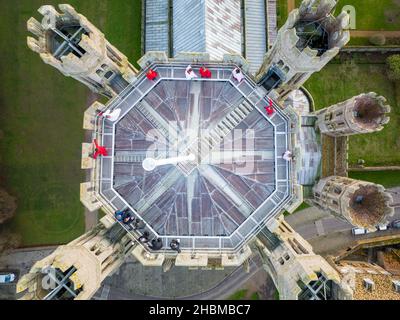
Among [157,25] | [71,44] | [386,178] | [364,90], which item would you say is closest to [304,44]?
[71,44]

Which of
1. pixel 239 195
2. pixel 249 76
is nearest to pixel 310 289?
pixel 239 195

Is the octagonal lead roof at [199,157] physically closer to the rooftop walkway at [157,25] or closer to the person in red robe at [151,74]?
the person in red robe at [151,74]

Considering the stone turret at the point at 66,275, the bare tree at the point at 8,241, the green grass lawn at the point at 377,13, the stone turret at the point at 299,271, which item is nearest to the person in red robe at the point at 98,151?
the stone turret at the point at 66,275

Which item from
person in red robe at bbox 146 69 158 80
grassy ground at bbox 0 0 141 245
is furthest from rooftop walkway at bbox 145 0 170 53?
person in red robe at bbox 146 69 158 80

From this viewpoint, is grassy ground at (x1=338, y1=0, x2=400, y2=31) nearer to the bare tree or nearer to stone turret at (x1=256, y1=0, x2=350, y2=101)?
stone turret at (x1=256, y1=0, x2=350, y2=101)

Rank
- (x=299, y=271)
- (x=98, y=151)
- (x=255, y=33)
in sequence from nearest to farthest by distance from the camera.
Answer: (x=299, y=271)
(x=98, y=151)
(x=255, y=33)

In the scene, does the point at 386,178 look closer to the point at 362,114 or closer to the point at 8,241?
the point at 362,114

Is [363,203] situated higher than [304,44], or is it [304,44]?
[304,44]
